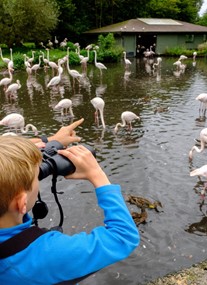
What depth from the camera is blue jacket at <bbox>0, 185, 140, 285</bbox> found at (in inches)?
51.3

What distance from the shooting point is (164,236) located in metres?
4.47

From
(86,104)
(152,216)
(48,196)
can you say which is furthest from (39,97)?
(152,216)

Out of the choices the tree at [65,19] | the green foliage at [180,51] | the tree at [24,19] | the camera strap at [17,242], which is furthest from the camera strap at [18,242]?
the tree at [65,19]

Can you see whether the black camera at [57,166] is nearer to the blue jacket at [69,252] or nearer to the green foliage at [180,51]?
the blue jacket at [69,252]

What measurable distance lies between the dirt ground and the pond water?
148 millimetres

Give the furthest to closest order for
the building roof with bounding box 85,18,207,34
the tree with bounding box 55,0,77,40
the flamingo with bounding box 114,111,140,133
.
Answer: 1. the tree with bounding box 55,0,77,40
2. the building roof with bounding box 85,18,207,34
3. the flamingo with bounding box 114,111,140,133

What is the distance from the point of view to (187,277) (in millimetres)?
3527

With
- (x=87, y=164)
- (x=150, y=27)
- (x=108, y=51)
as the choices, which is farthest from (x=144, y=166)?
(x=150, y=27)

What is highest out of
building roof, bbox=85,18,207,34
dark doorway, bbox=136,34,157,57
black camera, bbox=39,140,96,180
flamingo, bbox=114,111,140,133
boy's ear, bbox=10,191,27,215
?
building roof, bbox=85,18,207,34

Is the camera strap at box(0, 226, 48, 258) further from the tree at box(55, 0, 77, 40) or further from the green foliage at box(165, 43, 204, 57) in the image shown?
the tree at box(55, 0, 77, 40)

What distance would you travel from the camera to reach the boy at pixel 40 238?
1.29 metres

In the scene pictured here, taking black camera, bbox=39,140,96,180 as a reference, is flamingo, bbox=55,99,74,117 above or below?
below

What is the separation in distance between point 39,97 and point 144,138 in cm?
647

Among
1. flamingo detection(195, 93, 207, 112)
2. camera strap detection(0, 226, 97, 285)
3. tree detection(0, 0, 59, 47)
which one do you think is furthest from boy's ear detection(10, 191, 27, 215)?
tree detection(0, 0, 59, 47)
